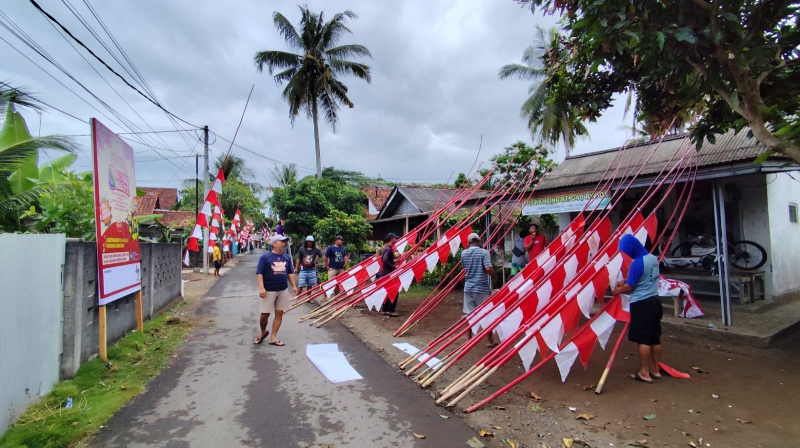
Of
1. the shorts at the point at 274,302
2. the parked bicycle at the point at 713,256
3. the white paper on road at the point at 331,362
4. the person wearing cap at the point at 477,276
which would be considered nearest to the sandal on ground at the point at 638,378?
the person wearing cap at the point at 477,276

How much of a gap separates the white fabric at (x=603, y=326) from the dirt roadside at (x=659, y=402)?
570mm

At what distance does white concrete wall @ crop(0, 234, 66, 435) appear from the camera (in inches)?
129

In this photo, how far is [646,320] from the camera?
14.3ft

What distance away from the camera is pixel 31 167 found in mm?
6336

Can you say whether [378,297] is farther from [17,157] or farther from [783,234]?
[783,234]

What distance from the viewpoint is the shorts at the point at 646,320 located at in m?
4.34

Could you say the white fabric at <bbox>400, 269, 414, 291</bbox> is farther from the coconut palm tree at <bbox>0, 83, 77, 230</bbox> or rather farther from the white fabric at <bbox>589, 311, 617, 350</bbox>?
the coconut palm tree at <bbox>0, 83, 77, 230</bbox>

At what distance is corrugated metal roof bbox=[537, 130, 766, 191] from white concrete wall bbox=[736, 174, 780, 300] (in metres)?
0.97

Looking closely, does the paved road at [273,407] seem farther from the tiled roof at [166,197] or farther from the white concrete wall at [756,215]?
the tiled roof at [166,197]

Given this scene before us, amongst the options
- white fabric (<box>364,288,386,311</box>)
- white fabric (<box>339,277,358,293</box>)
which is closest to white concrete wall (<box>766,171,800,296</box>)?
white fabric (<box>364,288,386,311</box>)

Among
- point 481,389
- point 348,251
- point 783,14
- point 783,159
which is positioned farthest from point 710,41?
point 348,251

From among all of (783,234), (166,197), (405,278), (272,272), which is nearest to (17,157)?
(272,272)

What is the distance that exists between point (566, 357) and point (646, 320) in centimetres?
106

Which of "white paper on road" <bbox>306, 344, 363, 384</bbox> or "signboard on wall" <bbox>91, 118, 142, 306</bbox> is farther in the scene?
"signboard on wall" <bbox>91, 118, 142, 306</bbox>
